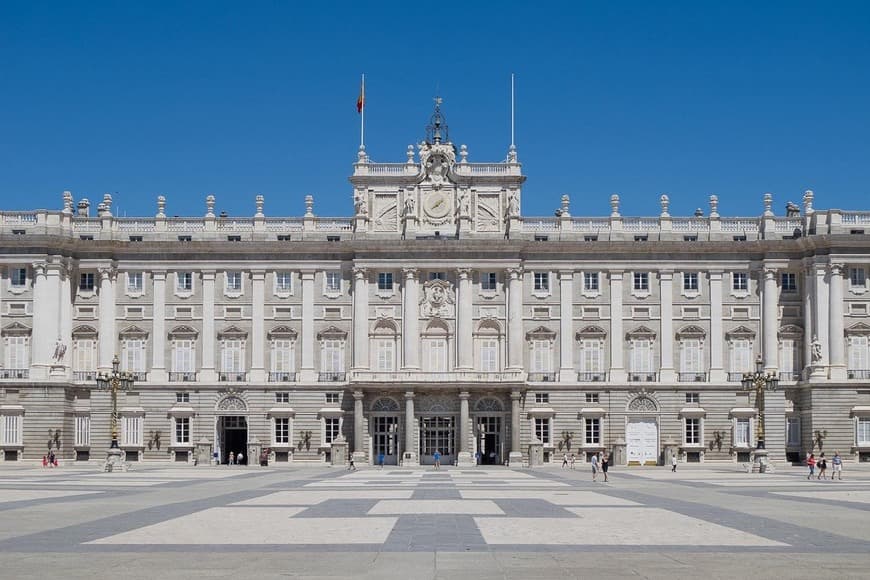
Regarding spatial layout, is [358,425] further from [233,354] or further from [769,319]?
[769,319]

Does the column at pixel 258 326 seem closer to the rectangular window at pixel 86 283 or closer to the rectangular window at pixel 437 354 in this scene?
the rectangular window at pixel 86 283

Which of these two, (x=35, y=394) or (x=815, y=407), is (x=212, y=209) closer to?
(x=35, y=394)

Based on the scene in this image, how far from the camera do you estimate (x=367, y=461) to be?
80312 millimetres

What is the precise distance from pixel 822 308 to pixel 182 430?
4371 cm

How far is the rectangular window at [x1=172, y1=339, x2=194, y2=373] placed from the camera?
8319 centimetres

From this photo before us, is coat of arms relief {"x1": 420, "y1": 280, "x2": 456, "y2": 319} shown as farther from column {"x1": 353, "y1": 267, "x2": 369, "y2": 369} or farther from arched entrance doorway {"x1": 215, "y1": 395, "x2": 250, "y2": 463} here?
arched entrance doorway {"x1": 215, "y1": 395, "x2": 250, "y2": 463}

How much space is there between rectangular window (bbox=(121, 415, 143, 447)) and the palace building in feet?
0.44

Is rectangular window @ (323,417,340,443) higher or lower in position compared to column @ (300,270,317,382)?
lower

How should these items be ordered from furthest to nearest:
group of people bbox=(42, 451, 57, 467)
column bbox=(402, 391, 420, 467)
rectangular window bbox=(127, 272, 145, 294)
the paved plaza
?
rectangular window bbox=(127, 272, 145, 294), column bbox=(402, 391, 420, 467), group of people bbox=(42, 451, 57, 467), the paved plaza

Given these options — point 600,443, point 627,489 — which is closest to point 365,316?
point 600,443

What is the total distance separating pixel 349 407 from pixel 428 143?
1899 centimetres

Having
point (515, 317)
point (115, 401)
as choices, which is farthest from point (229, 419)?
point (515, 317)

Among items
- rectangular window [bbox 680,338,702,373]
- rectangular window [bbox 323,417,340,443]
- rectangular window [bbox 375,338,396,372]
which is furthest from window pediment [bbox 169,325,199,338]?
rectangular window [bbox 680,338,702,373]

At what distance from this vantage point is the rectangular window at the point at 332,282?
274 ft
